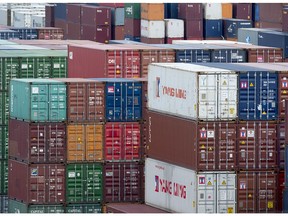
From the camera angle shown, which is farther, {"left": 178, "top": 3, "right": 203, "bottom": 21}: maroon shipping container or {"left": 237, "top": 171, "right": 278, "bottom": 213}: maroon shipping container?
{"left": 178, "top": 3, "right": 203, "bottom": 21}: maroon shipping container

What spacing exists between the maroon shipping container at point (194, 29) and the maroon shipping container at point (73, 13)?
10193 millimetres

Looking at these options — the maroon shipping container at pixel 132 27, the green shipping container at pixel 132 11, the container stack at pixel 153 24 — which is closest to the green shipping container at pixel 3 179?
the container stack at pixel 153 24

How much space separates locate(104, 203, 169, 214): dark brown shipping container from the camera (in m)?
61.6

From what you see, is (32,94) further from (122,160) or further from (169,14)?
(169,14)

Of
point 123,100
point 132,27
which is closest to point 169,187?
point 123,100

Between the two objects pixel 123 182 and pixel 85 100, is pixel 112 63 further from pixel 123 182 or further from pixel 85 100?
pixel 123 182

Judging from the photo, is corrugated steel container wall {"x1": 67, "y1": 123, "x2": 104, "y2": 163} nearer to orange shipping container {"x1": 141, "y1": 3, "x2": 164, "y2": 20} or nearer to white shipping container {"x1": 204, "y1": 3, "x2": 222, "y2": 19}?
white shipping container {"x1": 204, "y1": 3, "x2": 222, "y2": 19}

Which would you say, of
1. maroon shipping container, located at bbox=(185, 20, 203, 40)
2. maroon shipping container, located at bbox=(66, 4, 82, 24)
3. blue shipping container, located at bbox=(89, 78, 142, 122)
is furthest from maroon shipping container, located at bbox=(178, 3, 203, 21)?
blue shipping container, located at bbox=(89, 78, 142, 122)

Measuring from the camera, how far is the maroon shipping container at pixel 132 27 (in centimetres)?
11512

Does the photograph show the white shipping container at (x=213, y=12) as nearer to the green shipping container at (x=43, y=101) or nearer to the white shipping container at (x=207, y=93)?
the green shipping container at (x=43, y=101)

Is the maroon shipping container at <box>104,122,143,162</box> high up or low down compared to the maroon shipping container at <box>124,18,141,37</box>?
down

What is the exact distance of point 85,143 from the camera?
64938 millimetres

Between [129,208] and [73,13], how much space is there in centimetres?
6044

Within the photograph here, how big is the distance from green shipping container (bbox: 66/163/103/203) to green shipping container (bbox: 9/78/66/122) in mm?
2269
